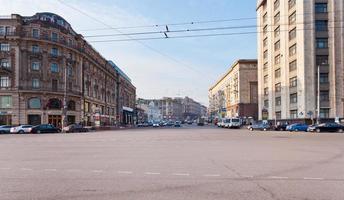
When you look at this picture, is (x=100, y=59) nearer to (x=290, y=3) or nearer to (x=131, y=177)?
(x=290, y=3)

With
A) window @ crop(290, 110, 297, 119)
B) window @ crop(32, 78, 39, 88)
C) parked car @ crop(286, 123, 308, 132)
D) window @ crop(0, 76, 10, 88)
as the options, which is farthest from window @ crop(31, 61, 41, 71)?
window @ crop(290, 110, 297, 119)

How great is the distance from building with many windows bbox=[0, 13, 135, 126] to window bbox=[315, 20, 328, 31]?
4084 centimetres

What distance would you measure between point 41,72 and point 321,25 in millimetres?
49432

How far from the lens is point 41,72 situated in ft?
227

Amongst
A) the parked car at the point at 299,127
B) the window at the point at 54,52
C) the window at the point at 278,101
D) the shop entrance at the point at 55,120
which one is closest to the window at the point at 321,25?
the window at the point at 278,101

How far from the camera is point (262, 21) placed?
290 ft

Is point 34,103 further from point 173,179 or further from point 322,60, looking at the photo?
point 173,179

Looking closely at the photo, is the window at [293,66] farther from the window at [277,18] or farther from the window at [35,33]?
the window at [35,33]

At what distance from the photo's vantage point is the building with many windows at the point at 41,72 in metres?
66.2

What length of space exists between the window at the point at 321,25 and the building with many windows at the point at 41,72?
40.8 m

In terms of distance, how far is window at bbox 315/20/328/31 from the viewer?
64.8m

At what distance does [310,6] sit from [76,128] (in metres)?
42.9

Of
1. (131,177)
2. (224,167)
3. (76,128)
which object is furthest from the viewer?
(76,128)

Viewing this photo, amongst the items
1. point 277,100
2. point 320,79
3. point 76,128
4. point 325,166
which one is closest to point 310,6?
point 320,79
